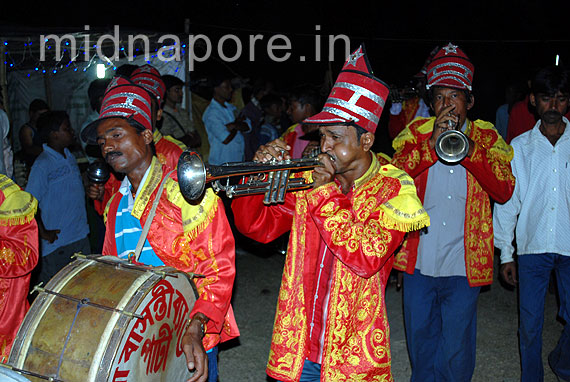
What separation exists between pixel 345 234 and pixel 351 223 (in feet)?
0.24

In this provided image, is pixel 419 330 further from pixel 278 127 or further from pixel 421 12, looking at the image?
pixel 421 12

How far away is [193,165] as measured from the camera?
8.63 feet

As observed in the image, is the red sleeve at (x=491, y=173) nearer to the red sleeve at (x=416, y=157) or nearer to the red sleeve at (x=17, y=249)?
the red sleeve at (x=416, y=157)

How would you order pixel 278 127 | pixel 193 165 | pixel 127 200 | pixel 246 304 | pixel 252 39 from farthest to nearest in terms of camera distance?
1. pixel 252 39
2. pixel 278 127
3. pixel 246 304
4. pixel 127 200
5. pixel 193 165

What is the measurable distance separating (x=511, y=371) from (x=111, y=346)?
158 inches

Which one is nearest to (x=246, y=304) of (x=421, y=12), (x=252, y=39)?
(x=252, y=39)

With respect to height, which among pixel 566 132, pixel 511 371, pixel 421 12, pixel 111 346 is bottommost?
pixel 511 371

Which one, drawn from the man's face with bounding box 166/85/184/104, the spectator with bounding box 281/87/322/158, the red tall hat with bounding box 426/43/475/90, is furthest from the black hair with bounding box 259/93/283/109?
the red tall hat with bounding box 426/43/475/90

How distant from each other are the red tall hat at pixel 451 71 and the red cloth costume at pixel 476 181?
293mm

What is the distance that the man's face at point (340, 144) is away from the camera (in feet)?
9.90

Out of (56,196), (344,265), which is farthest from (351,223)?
(56,196)

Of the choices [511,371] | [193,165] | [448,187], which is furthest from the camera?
[511,371]

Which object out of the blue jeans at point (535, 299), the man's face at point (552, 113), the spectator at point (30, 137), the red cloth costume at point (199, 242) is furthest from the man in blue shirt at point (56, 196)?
the man's face at point (552, 113)

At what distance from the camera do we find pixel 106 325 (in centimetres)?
245
